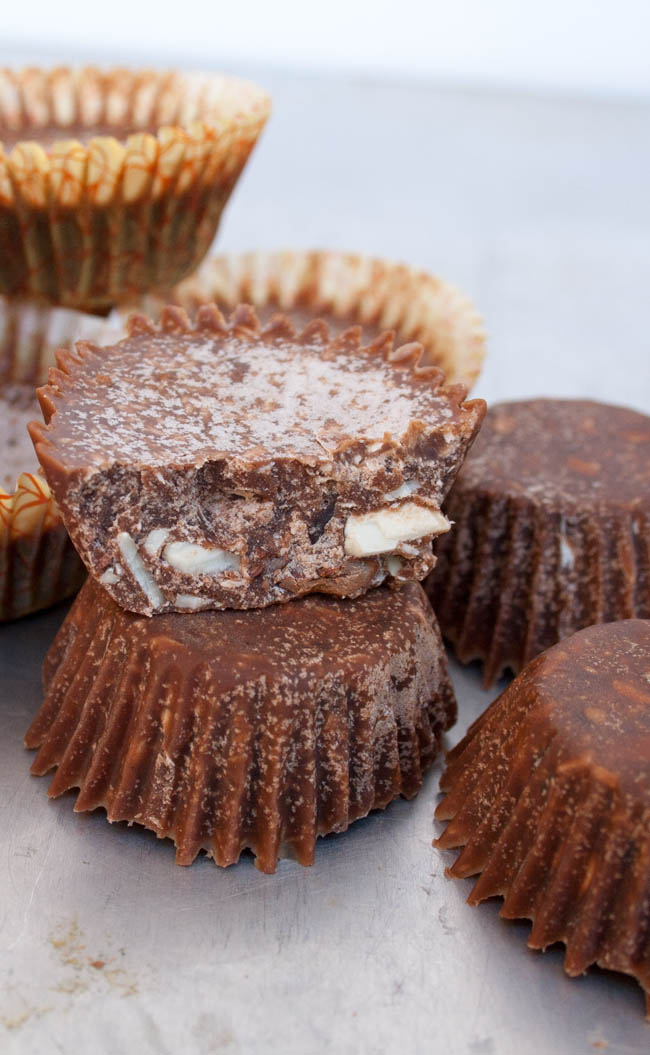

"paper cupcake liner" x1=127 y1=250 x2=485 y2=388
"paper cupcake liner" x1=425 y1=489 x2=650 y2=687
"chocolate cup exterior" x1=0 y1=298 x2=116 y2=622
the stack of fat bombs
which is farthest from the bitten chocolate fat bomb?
"paper cupcake liner" x1=127 y1=250 x2=485 y2=388

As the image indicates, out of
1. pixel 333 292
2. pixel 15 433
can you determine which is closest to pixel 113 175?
pixel 15 433

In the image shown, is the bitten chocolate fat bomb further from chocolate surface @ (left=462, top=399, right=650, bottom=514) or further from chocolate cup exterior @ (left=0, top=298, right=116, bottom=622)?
chocolate surface @ (left=462, top=399, right=650, bottom=514)

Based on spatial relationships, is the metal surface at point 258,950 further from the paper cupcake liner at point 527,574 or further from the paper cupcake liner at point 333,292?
the paper cupcake liner at point 333,292

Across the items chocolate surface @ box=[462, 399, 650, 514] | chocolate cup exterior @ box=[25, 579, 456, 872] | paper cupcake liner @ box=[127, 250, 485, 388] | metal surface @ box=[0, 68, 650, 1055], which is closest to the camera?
metal surface @ box=[0, 68, 650, 1055]

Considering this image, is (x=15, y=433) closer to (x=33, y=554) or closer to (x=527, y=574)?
(x=33, y=554)

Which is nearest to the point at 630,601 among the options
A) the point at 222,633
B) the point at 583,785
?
the point at 583,785

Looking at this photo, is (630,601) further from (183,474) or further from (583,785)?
(183,474)
